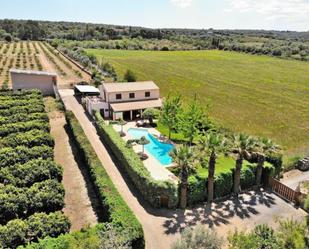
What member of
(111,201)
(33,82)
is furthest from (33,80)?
(111,201)

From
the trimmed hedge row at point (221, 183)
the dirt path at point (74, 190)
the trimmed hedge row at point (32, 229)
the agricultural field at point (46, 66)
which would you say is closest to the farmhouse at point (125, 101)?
the dirt path at point (74, 190)

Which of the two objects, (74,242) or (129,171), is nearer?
(74,242)

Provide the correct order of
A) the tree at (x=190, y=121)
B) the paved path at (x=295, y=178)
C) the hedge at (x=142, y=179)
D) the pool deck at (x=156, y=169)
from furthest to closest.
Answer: the tree at (x=190, y=121) → the pool deck at (x=156, y=169) → the paved path at (x=295, y=178) → the hedge at (x=142, y=179)

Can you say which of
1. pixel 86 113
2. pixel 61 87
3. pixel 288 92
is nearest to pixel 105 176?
pixel 86 113

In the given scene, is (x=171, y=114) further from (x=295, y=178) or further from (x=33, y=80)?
(x=33, y=80)

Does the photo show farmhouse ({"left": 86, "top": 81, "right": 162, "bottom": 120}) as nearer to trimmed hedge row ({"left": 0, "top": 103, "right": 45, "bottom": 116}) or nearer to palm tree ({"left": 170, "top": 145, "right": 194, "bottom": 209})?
trimmed hedge row ({"left": 0, "top": 103, "right": 45, "bottom": 116})

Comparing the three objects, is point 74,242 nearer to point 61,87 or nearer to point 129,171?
point 129,171

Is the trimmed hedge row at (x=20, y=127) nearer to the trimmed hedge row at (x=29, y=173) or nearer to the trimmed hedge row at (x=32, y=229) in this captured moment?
the trimmed hedge row at (x=29, y=173)
